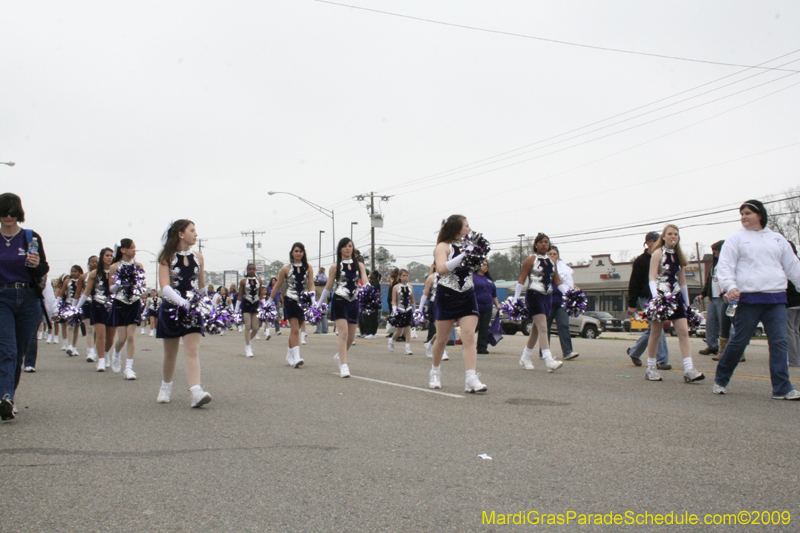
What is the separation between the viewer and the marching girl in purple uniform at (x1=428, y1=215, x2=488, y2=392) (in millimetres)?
7547

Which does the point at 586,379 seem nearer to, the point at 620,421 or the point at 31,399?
the point at 620,421

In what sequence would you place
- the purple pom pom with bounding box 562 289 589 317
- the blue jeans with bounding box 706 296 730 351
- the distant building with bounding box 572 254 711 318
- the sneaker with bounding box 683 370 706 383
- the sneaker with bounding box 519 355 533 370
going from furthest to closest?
the distant building with bounding box 572 254 711 318
the blue jeans with bounding box 706 296 730 351
the purple pom pom with bounding box 562 289 589 317
the sneaker with bounding box 519 355 533 370
the sneaker with bounding box 683 370 706 383

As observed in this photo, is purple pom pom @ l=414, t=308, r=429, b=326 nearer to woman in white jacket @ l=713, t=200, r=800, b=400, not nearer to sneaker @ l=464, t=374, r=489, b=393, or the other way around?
sneaker @ l=464, t=374, r=489, b=393

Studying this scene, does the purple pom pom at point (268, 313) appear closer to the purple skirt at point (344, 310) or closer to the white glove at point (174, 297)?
the purple skirt at point (344, 310)

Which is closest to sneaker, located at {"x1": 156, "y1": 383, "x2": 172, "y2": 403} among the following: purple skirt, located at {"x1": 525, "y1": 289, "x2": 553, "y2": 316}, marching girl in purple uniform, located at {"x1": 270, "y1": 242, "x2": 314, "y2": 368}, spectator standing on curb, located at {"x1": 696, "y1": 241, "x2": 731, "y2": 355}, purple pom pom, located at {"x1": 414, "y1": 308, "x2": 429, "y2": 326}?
marching girl in purple uniform, located at {"x1": 270, "y1": 242, "x2": 314, "y2": 368}

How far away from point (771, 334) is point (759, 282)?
0.56 metres

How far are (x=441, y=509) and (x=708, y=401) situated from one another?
460 centimetres

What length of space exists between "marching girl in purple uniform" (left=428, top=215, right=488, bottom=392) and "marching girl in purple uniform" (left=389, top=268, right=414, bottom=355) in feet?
23.2

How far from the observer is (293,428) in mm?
5621

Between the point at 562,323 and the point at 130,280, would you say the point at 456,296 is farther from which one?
the point at 130,280

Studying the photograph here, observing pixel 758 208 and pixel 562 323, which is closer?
pixel 758 208

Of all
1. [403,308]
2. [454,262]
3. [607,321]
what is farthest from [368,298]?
[607,321]

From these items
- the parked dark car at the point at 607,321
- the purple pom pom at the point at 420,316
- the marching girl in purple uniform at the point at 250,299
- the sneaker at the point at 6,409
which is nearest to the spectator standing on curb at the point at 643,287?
the purple pom pom at the point at 420,316

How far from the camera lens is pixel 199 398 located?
6645 mm
